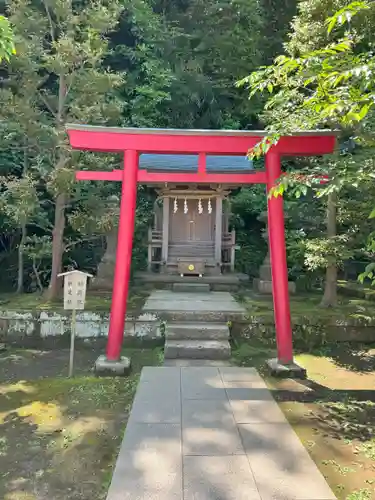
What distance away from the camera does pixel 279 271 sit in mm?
5895

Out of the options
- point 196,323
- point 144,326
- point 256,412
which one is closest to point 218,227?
point 196,323

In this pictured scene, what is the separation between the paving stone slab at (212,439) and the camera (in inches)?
138

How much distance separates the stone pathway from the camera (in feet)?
9.66

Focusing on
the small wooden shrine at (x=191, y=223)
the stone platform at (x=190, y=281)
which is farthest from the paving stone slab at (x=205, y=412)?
the small wooden shrine at (x=191, y=223)

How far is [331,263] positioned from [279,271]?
2.10m

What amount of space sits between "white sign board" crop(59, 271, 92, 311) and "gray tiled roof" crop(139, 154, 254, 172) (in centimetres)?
589

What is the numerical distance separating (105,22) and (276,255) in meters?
6.43

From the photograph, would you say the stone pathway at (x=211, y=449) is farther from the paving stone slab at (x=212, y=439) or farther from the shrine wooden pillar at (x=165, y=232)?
the shrine wooden pillar at (x=165, y=232)

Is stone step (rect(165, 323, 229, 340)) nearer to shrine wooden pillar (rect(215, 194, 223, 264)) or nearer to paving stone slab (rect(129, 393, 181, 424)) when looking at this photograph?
paving stone slab (rect(129, 393, 181, 424))

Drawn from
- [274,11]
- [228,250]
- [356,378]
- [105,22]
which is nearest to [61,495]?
[356,378]

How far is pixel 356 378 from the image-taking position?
5.90 m

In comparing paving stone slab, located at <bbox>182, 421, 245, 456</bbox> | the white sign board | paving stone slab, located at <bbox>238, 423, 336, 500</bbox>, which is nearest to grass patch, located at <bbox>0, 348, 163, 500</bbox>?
paving stone slab, located at <bbox>182, 421, 245, 456</bbox>

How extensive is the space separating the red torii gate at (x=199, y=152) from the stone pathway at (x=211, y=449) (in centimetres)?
114

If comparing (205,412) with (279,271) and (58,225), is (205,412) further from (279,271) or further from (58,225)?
(58,225)
